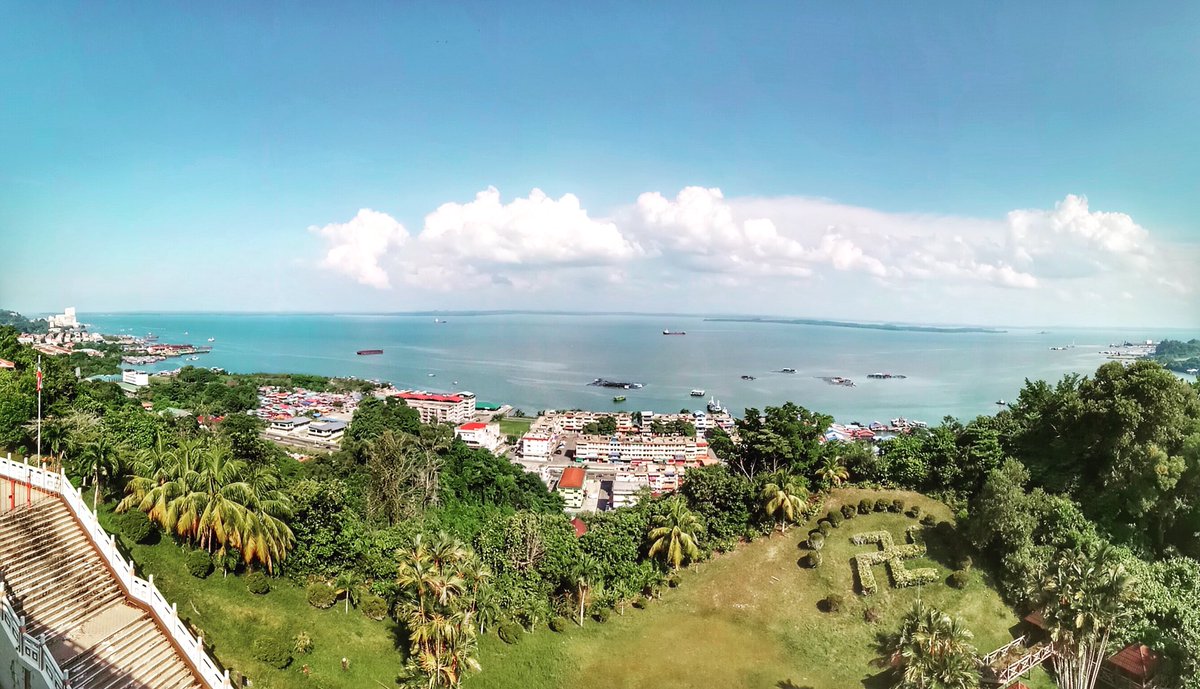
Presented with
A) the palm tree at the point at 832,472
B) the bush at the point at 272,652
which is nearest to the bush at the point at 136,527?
the bush at the point at 272,652

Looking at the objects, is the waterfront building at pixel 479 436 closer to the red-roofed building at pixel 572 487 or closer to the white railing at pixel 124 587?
the red-roofed building at pixel 572 487

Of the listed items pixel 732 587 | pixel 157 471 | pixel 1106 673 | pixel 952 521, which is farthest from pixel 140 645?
pixel 952 521

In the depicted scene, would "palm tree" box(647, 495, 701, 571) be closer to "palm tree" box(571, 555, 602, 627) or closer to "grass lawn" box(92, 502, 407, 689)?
"palm tree" box(571, 555, 602, 627)

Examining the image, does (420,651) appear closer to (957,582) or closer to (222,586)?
(222,586)

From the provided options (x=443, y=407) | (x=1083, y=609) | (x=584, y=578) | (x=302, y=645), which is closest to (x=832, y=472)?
(x=1083, y=609)

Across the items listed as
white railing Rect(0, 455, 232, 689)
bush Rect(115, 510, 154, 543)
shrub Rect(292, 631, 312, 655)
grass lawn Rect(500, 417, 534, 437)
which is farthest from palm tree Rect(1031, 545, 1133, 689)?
grass lawn Rect(500, 417, 534, 437)
